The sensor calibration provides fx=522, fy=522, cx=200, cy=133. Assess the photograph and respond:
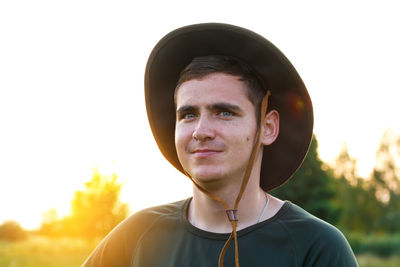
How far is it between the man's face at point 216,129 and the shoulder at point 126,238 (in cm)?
50

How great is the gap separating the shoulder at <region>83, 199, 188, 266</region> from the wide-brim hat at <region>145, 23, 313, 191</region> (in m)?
0.38

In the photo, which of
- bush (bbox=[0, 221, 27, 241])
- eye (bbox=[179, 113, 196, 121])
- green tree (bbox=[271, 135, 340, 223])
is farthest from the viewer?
bush (bbox=[0, 221, 27, 241])

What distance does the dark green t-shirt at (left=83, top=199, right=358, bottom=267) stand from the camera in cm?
280

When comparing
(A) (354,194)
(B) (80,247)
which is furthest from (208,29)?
(A) (354,194)

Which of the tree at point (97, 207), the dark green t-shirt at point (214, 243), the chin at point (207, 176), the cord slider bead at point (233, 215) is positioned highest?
the chin at point (207, 176)

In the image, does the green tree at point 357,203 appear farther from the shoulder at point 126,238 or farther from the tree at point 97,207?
the shoulder at point 126,238

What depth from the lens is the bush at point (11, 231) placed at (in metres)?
34.3

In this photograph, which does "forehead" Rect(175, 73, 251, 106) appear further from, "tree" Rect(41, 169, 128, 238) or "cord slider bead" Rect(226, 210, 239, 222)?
"tree" Rect(41, 169, 128, 238)

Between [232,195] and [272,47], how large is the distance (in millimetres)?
882

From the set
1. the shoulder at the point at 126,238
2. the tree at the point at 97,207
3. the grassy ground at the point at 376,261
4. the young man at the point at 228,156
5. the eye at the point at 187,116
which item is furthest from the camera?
the grassy ground at the point at 376,261

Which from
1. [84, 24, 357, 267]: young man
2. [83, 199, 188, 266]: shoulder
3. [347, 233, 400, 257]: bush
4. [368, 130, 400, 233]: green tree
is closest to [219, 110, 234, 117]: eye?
[84, 24, 357, 267]: young man

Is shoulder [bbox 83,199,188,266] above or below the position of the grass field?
above

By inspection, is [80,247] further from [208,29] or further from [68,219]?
[208,29]

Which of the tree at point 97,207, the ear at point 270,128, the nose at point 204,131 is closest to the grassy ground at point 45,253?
the tree at point 97,207
